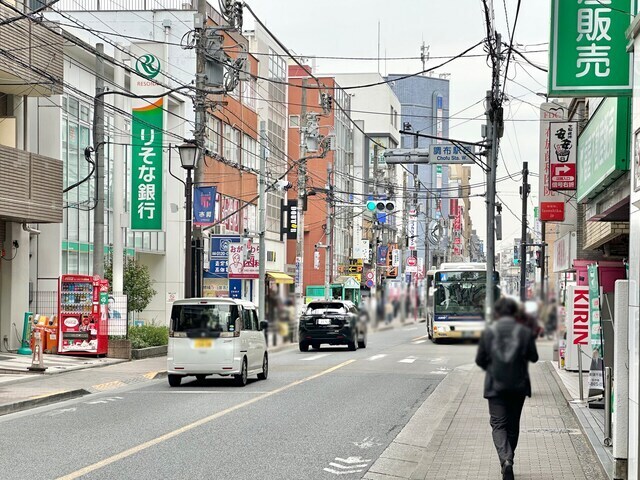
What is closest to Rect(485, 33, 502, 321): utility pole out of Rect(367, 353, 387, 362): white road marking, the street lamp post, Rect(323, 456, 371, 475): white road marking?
the street lamp post

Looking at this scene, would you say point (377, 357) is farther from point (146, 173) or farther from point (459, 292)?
point (459, 292)

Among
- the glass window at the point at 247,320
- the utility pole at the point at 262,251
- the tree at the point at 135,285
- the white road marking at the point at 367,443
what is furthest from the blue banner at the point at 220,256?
the tree at the point at 135,285

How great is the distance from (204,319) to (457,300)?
36.8 inches

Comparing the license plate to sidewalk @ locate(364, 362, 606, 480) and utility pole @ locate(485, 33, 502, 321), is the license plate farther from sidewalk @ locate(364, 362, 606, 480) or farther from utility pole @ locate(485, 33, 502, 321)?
sidewalk @ locate(364, 362, 606, 480)

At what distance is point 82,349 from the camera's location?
1495 inches

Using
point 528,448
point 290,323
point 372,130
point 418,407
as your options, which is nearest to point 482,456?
point 528,448

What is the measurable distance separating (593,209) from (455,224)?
1602 centimetres

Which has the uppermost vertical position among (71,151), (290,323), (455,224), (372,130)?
(372,130)

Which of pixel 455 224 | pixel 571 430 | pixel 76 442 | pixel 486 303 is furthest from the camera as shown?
pixel 571 430

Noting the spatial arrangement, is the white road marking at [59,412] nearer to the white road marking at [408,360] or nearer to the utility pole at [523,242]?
the utility pole at [523,242]

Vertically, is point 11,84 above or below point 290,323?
above

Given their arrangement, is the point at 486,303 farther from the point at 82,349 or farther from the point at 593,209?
the point at 82,349

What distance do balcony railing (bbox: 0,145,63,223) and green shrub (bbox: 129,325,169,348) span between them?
224 inches

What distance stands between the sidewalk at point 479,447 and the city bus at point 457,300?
703 cm
